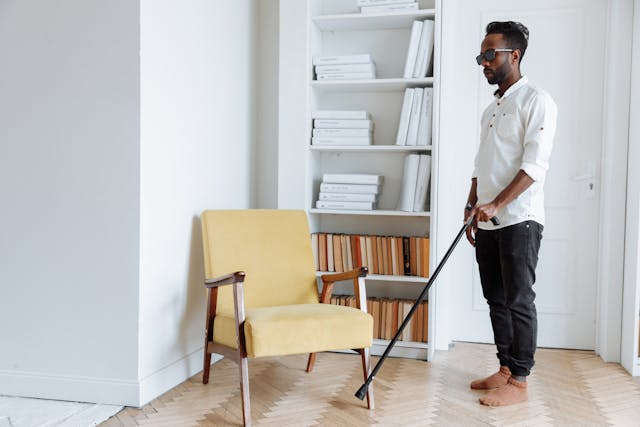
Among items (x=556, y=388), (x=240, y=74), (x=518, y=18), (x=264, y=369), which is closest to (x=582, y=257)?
(x=556, y=388)

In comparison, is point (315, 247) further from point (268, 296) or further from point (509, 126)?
point (509, 126)

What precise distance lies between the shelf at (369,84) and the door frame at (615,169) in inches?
40.8

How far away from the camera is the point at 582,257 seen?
155 inches

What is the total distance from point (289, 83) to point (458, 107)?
1.05 meters

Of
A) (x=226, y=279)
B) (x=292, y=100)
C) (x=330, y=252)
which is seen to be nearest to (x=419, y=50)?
(x=292, y=100)

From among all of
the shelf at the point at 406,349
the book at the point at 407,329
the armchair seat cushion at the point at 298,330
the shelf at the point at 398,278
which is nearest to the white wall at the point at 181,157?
the armchair seat cushion at the point at 298,330

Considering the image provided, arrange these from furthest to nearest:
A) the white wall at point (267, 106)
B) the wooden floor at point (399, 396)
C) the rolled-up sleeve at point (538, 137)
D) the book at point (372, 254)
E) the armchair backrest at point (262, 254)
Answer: the white wall at point (267, 106) < the book at point (372, 254) < the armchair backrest at point (262, 254) < the rolled-up sleeve at point (538, 137) < the wooden floor at point (399, 396)

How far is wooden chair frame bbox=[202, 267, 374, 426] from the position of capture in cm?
268

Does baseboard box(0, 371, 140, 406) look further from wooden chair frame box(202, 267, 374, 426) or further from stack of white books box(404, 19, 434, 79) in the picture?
stack of white books box(404, 19, 434, 79)

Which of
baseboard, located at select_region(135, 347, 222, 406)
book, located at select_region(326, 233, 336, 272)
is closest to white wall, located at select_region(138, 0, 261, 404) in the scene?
baseboard, located at select_region(135, 347, 222, 406)

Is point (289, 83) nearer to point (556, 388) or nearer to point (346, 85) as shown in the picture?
point (346, 85)

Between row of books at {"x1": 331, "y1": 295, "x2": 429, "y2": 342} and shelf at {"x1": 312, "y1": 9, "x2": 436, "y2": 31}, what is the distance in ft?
5.33

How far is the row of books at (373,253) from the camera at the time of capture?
3736 mm

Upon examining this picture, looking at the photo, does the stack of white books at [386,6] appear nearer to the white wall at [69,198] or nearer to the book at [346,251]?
the book at [346,251]
